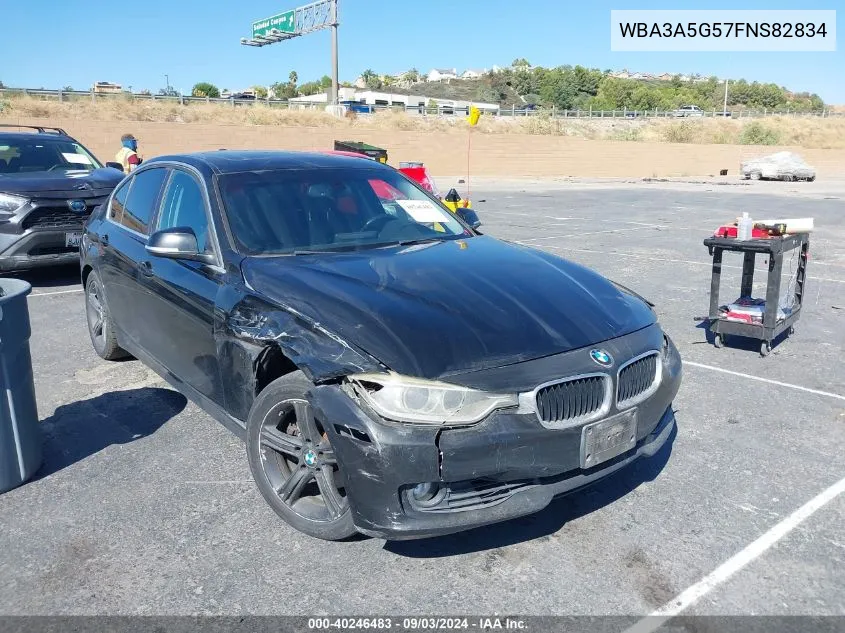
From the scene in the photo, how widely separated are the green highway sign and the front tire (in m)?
49.9

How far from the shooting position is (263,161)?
4605mm

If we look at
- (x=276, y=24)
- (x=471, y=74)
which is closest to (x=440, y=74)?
(x=471, y=74)

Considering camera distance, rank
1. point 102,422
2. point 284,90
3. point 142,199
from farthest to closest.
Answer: point 284,90
point 142,199
point 102,422

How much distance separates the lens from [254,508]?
364cm

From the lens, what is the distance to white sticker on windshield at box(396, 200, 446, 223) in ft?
15.4

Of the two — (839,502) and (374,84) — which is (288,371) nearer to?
(839,502)

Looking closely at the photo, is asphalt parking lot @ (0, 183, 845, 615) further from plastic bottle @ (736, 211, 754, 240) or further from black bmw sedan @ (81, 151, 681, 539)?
plastic bottle @ (736, 211, 754, 240)

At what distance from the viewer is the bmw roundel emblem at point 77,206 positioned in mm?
8406

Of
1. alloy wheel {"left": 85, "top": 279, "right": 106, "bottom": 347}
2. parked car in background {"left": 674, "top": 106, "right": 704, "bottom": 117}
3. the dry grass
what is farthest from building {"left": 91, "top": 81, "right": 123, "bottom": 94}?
parked car in background {"left": 674, "top": 106, "right": 704, "bottom": 117}

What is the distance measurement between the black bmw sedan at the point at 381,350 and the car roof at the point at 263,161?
0.7 inches

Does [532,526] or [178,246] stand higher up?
[178,246]

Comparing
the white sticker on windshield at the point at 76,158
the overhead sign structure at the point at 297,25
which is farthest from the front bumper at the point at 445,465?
the overhead sign structure at the point at 297,25

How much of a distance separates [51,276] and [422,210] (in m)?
6.55

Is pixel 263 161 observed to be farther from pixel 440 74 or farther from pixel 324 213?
pixel 440 74
